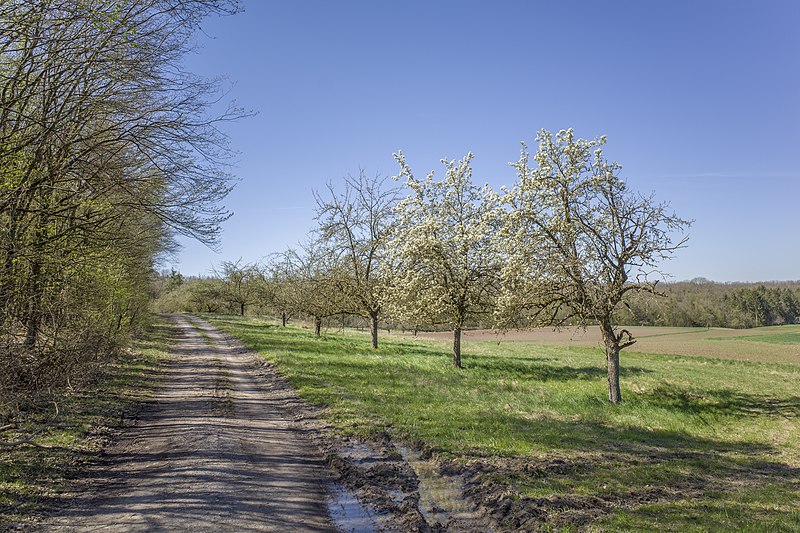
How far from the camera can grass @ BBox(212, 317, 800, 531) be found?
6.75 m

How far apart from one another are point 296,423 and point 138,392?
5880 mm

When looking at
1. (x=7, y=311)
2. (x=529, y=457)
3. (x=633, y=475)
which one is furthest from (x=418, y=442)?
(x=7, y=311)

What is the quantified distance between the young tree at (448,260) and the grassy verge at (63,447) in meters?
11.4

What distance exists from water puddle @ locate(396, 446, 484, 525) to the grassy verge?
16.5 feet

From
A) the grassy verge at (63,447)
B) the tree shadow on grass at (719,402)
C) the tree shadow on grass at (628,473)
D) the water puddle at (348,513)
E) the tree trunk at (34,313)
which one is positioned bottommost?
the tree shadow on grass at (719,402)

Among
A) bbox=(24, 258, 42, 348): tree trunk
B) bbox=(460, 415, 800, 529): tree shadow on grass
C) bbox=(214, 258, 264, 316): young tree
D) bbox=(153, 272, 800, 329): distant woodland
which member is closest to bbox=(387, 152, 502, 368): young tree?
bbox=(460, 415, 800, 529): tree shadow on grass

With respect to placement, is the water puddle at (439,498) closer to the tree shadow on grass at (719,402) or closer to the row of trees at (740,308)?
the tree shadow on grass at (719,402)

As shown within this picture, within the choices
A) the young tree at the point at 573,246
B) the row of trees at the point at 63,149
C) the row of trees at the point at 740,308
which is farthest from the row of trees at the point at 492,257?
the row of trees at the point at 740,308

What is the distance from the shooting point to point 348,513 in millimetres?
6234

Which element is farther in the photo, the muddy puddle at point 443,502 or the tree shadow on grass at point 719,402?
the tree shadow on grass at point 719,402

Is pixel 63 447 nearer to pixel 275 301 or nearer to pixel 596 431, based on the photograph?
pixel 596 431

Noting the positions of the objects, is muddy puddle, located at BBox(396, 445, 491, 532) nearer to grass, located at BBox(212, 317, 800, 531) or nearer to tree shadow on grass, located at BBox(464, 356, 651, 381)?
grass, located at BBox(212, 317, 800, 531)

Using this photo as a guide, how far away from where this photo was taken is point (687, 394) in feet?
54.4

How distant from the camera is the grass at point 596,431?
22.2ft
